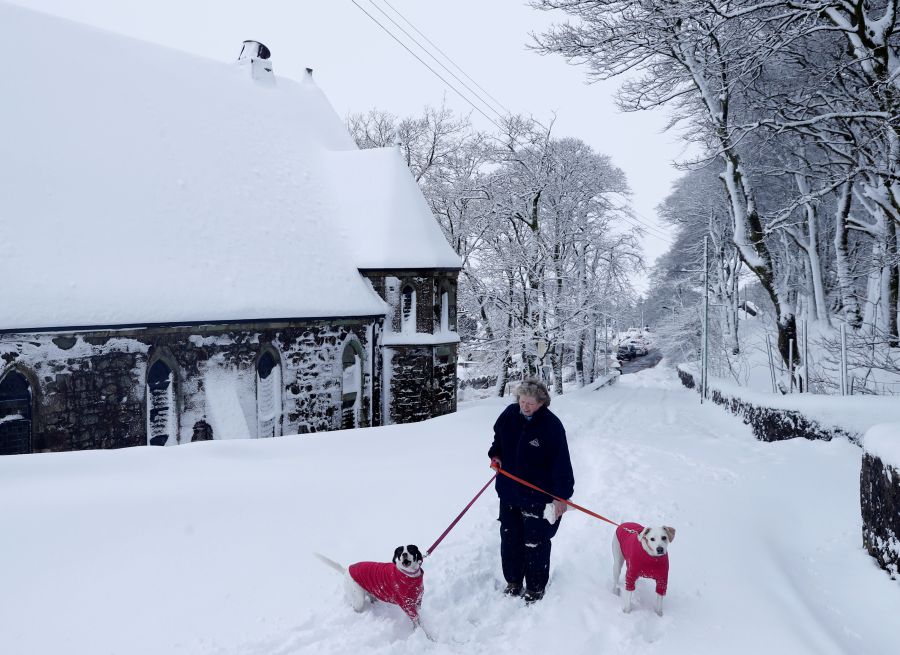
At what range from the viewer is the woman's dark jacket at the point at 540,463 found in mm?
4477

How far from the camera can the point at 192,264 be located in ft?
40.2

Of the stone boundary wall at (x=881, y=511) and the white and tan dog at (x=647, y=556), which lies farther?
the stone boundary wall at (x=881, y=511)

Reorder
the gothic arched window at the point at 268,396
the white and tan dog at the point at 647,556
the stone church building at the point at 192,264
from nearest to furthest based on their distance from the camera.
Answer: the white and tan dog at the point at 647,556, the stone church building at the point at 192,264, the gothic arched window at the point at 268,396

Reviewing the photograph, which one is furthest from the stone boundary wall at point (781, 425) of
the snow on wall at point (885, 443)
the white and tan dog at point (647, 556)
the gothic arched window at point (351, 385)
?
the gothic arched window at point (351, 385)

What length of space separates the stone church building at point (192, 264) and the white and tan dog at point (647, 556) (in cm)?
996

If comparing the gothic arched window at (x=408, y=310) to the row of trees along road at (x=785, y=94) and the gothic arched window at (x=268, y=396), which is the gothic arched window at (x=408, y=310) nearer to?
the gothic arched window at (x=268, y=396)

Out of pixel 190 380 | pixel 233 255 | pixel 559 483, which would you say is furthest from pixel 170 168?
pixel 559 483

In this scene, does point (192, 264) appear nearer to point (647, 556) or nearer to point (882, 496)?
point (647, 556)

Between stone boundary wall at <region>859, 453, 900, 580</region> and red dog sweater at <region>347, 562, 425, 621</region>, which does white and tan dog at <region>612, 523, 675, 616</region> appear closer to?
red dog sweater at <region>347, 562, 425, 621</region>

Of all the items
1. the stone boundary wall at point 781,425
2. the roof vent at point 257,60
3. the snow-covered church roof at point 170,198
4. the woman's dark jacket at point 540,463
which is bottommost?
the stone boundary wall at point 781,425

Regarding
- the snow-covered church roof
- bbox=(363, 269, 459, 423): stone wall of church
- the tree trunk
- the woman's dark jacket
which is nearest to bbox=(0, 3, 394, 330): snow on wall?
the snow-covered church roof

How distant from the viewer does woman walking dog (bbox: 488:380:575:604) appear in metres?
4.49

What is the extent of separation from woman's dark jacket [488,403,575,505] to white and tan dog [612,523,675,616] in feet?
1.85

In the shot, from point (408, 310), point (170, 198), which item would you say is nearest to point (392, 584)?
point (170, 198)
